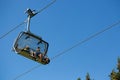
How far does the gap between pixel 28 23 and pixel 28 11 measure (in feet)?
2.17

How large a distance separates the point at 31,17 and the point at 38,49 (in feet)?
7.49

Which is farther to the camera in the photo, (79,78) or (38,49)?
(79,78)

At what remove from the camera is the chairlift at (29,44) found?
17297 millimetres

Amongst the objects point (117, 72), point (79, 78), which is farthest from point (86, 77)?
point (117, 72)

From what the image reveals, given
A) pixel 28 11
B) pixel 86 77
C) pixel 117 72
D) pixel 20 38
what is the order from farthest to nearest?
1. pixel 86 77
2. pixel 117 72
3. pixel 20 38
4. pixel 28 11

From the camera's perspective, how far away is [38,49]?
18.5 meters

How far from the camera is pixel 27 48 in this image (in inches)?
698

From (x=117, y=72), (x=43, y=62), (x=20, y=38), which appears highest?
(x=117, y=72)

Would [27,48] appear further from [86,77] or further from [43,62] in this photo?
[86,77]

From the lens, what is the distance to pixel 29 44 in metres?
18.1

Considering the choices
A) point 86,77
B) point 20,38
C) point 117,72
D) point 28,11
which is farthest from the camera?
point 86,77

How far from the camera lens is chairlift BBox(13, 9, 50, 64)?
17.3m

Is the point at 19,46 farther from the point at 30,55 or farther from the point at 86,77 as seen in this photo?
the point at 86,77

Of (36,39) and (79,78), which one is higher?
(79,78)
